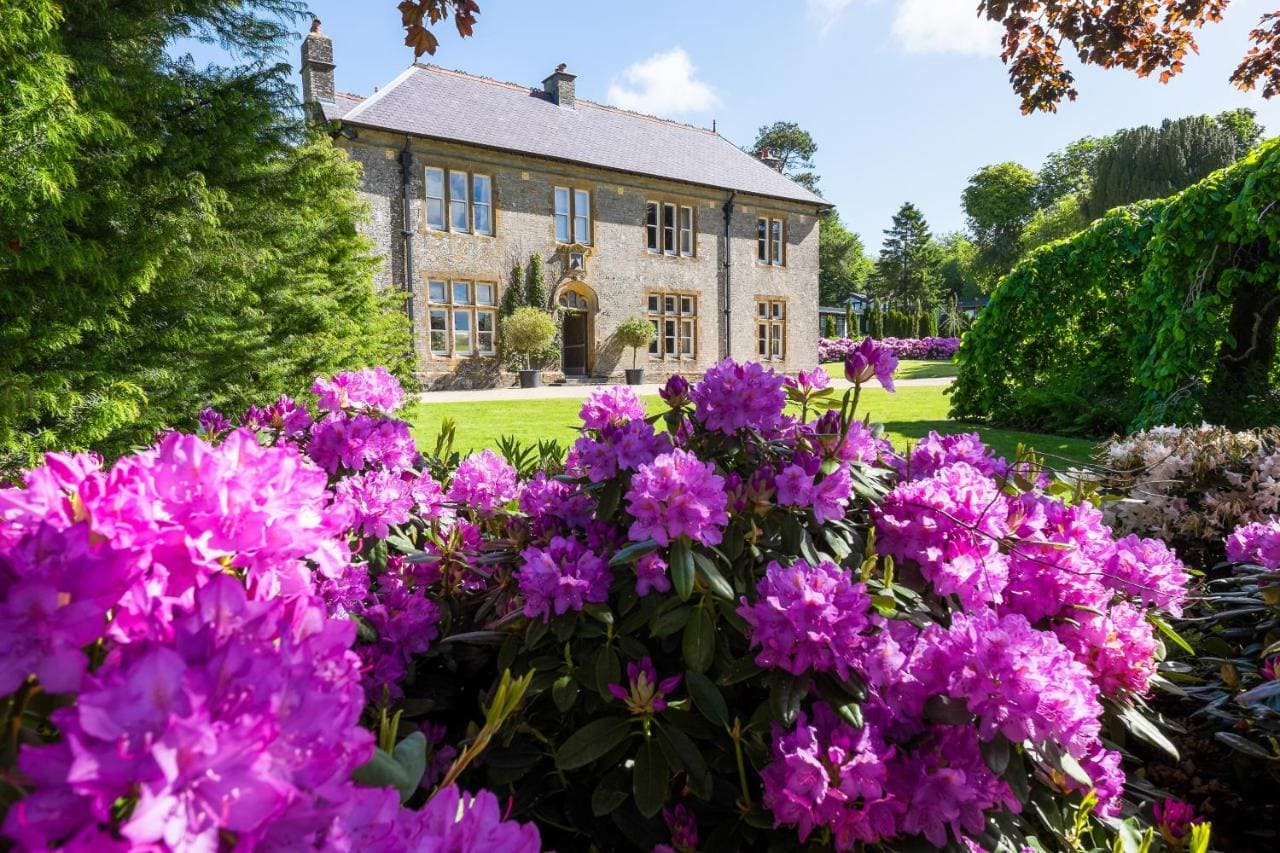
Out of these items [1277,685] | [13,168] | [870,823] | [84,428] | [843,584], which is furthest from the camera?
[84,428]

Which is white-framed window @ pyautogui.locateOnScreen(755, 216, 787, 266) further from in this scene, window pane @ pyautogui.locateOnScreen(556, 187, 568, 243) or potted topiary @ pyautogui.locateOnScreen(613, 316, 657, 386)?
window pane @ pyautogui.locateOnScreen(556, 187, 568, 243)

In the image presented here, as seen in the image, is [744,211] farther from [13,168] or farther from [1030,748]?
[1030,748]

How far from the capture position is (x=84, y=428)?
143 inches

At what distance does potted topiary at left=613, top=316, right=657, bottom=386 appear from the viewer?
798 inches

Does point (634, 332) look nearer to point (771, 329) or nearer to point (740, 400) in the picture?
point (771, 329)

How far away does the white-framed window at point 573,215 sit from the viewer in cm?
1956

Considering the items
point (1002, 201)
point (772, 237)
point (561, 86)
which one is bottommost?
point (772, 237)

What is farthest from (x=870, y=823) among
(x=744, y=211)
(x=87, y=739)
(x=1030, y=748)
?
(x=744, y=211)

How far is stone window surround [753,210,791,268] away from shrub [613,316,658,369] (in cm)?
500

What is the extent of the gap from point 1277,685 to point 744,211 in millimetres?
22449

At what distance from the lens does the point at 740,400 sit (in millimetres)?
1646

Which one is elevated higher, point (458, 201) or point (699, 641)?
point (458, 201)

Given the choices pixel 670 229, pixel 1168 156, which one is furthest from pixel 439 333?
pixel 1168 156

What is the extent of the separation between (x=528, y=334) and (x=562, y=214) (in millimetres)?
3773
